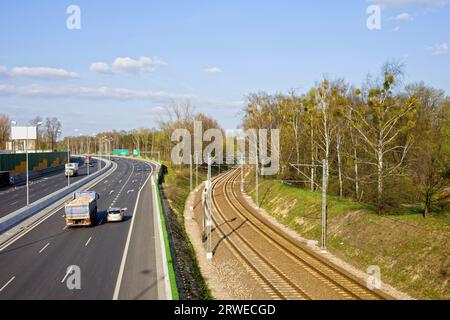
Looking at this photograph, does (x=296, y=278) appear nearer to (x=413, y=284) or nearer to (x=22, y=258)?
(x=413, y=284)

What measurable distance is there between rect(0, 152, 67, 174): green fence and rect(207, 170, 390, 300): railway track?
47.0 m

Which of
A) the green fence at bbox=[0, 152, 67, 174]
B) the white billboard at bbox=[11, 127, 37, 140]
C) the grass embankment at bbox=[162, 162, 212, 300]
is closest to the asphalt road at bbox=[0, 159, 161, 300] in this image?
the grass embankment at bbox=[162, 162, 212, 300]

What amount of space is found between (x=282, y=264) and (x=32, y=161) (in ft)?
242

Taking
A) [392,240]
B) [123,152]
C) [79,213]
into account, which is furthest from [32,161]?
[123,152]

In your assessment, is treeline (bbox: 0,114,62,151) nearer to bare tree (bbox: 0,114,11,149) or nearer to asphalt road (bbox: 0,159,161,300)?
bare tree (bbox: 0,114,11,149)

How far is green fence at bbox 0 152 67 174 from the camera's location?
7379cm

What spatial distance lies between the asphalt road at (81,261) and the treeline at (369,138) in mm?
14844

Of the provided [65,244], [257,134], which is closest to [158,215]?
[65,244]

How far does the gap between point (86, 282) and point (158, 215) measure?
20.0 m

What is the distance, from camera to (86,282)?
1975cm

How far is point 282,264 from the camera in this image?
2795cm

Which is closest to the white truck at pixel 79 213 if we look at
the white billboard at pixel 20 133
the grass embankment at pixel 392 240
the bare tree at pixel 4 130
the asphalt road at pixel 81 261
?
the asphalt road at pixel 81 261

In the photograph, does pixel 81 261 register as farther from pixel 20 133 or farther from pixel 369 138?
pixel 20 133

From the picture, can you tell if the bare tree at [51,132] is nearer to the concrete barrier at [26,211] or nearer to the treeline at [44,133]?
the treeline at [44,133]
